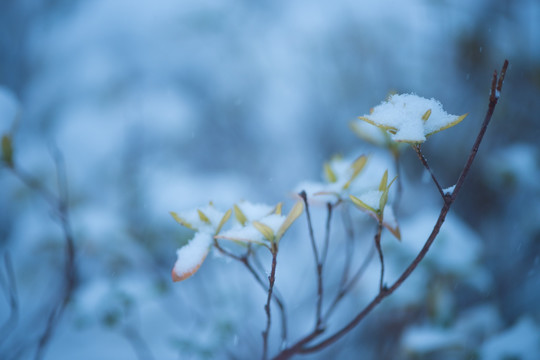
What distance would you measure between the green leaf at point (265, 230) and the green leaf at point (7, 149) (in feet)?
1.83

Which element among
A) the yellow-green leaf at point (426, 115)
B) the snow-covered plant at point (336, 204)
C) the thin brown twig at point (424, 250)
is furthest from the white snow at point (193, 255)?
the yellow-green leaf at point (426, 115)

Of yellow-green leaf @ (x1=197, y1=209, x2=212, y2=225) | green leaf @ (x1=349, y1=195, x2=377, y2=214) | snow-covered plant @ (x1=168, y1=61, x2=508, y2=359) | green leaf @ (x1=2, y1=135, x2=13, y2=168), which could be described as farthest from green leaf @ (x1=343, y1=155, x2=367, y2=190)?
green leaf @ (x1=2, y1=135, x2=13, y2=168)

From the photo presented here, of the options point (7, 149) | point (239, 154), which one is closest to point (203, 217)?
point (7, 149)

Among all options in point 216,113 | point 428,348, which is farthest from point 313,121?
point 428,348

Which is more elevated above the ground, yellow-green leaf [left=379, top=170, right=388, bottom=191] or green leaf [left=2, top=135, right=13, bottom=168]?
yellow-green leaf [left=379, top=170, right=388, bottom=191]

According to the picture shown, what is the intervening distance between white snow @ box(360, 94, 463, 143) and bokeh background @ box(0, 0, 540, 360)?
346 millimetres

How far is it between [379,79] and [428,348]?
75.3 inches

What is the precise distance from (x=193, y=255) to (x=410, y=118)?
0.36m

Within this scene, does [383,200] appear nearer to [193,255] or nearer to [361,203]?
[361,203]

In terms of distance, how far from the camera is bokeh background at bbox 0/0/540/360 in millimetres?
1045

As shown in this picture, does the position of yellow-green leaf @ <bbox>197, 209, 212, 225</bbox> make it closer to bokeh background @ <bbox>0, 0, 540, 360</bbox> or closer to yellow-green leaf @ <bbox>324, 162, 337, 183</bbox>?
bokeh background @ <bbox>0, 0, 540, 360</bbox>

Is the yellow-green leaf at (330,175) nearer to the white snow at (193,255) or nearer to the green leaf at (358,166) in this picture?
the green leaf at (358,166)

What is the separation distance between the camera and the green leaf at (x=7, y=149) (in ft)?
2.13

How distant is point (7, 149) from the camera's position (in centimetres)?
65
